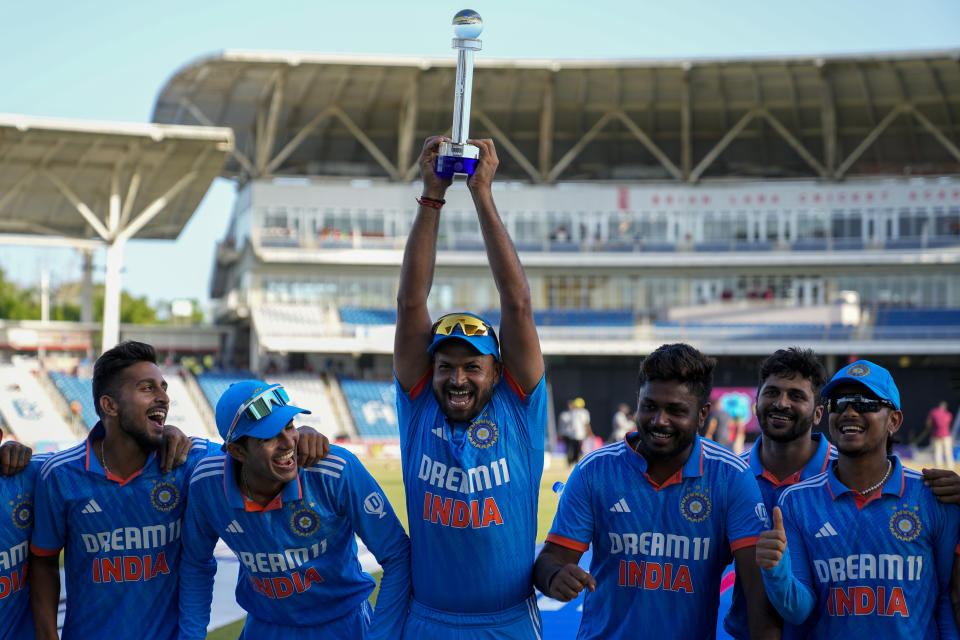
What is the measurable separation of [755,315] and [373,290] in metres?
15.7

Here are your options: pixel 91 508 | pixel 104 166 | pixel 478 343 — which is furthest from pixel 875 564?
pixel 104 166

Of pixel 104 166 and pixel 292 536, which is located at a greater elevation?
pixel 104 166

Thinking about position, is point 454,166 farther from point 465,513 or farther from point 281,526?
point 281,526

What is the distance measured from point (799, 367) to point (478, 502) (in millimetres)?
1813

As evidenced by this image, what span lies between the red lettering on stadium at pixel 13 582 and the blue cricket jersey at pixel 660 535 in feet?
7.68

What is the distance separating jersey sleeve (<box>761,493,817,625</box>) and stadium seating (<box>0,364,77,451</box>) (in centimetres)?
2696

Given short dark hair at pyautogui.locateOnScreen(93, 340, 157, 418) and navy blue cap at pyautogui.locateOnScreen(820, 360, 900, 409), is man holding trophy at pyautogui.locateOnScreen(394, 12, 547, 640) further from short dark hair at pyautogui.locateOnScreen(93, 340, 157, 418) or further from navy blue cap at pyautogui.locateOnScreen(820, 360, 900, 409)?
short dark hair at pyautogui.locateOnScreen(93, 340, 157, 418)

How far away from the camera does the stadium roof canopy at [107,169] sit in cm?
3050

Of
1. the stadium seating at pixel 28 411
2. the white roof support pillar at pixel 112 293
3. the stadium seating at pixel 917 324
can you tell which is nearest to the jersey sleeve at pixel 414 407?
the stadium seating at pixel 28 411

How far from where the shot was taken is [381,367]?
41.7m

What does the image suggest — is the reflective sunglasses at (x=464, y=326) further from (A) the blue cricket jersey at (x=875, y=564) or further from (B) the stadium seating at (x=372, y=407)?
(B) the stadium seating at (x=372, y=407)

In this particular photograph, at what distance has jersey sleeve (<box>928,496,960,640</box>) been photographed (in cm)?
383

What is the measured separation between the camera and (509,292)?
13.4 feet

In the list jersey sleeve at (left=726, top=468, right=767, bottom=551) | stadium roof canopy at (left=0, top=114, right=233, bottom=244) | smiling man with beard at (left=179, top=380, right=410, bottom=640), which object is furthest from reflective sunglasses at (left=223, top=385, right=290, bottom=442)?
stadium roof canopy at (left=0, top=114, right=233, bottom=244)
